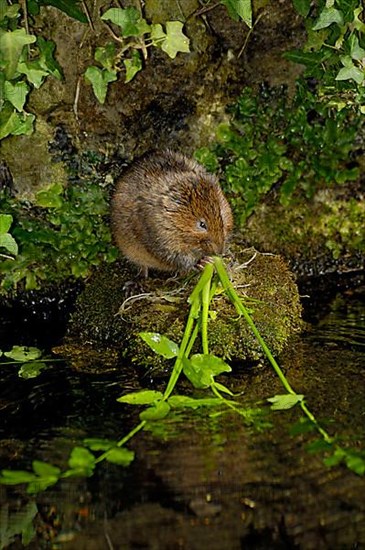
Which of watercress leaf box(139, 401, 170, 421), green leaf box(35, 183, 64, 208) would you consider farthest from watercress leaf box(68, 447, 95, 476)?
green leaf box(35, 183, 64, 208)

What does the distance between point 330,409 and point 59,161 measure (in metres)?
2.58

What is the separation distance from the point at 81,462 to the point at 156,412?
602mm

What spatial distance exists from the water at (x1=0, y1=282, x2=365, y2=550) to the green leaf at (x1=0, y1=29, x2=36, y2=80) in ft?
5.00

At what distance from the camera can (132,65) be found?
5344 mm

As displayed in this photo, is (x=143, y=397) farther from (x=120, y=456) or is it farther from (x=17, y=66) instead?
(x=17, y=66)

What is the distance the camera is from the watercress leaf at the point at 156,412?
4.12 meters

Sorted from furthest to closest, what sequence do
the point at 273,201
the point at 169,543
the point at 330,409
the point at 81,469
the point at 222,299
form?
the point at 273,201 → the point at 222,299 → the point at 330,409 → the point at 81,469 → the point at 169,543

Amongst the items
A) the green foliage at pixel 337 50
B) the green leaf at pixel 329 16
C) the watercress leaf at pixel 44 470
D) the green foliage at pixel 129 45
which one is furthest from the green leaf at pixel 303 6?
the watercress leaf at pixel 44 470

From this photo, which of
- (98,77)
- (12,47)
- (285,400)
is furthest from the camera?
(98,77)

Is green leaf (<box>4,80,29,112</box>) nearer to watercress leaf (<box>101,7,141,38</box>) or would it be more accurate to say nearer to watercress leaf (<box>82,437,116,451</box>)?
watercress leaf (<box>101,7,141,38</box>)

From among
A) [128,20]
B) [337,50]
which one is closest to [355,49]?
[337,50]

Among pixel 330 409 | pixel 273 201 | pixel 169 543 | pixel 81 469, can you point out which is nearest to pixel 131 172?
pixel 273 201

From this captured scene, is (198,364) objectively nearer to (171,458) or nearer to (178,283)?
(171,458)

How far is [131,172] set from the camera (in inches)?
217
